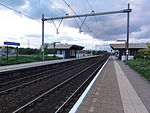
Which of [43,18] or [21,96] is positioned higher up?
[43,18]

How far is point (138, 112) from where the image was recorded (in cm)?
414

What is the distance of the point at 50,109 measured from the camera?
4.76 meters

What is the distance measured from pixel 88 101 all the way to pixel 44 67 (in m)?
12.7

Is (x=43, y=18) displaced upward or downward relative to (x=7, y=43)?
upward

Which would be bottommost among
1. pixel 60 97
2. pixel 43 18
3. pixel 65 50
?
pixel 60 97

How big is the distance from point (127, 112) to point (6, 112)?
4123 mm

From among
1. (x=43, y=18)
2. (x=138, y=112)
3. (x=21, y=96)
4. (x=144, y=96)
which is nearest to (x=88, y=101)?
(x=138, y=112)

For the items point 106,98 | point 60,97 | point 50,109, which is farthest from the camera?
point 60,97

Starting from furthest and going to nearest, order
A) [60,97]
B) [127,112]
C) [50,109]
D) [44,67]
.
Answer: [44,67] < [60,97] < [50,109] < [127,112]

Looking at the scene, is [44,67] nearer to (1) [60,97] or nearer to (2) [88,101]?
(1) [60,97]

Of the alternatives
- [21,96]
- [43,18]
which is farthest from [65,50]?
[21,96]

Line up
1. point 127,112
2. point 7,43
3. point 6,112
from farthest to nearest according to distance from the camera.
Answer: point 7,43
point 6,112
point 127,112

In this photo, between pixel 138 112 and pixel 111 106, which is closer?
pixel 138 112

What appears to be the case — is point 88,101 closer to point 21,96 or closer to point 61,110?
point 61,110
